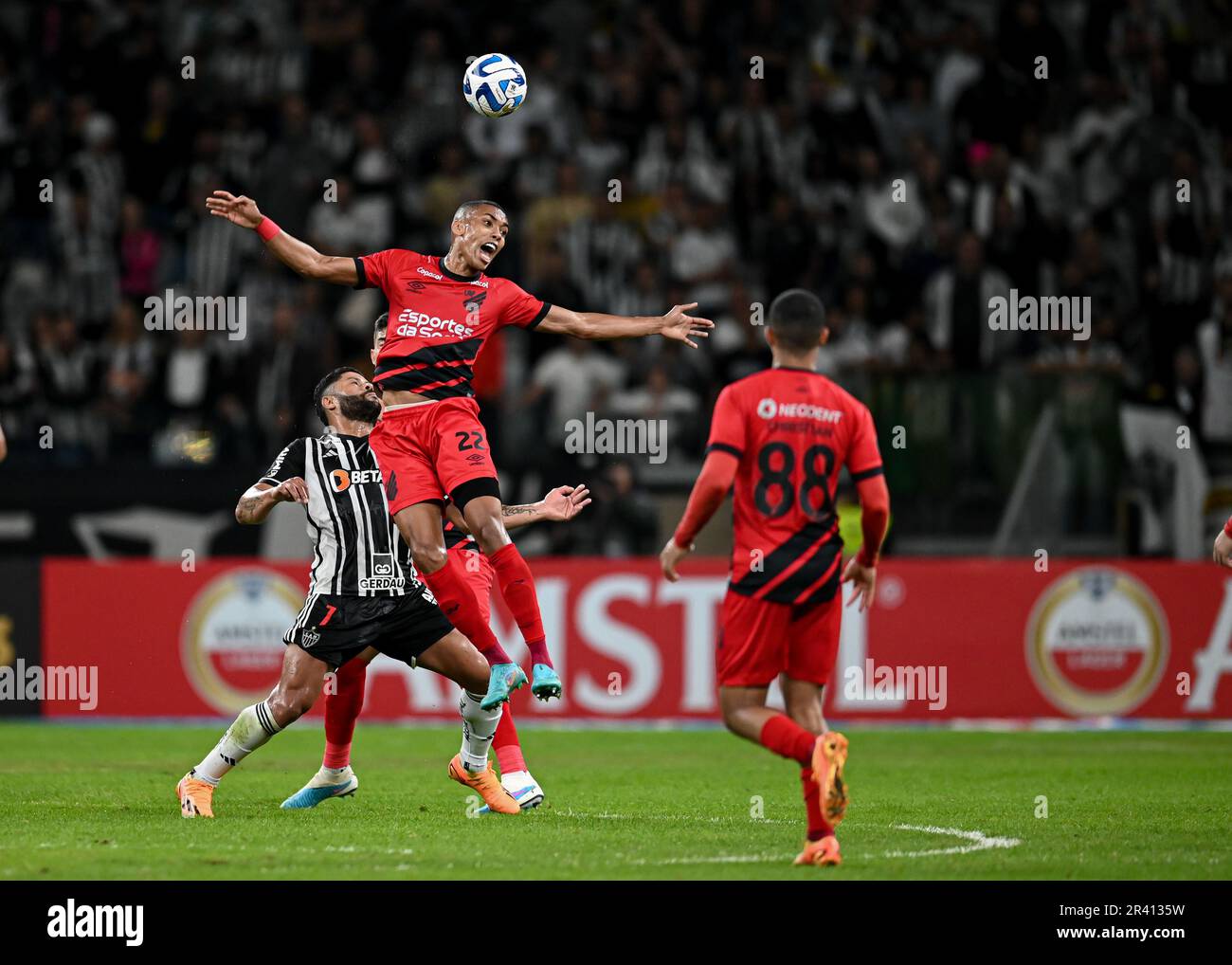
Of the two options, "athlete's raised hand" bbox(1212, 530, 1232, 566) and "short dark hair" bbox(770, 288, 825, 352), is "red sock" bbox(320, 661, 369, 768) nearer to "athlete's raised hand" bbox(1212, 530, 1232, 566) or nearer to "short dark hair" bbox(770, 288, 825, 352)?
"short dark hair" bbox(770, 288, 825, 352)

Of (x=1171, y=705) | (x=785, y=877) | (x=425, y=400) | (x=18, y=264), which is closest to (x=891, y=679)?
(x=1171, y=705)

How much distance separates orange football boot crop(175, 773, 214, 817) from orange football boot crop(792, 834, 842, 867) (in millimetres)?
3243

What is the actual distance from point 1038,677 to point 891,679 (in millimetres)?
1170

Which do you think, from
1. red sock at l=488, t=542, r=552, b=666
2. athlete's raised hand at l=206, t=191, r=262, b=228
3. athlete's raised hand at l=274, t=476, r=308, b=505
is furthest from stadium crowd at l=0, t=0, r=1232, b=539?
athlete's raised hand at l=274, t=476, r=308, b=505

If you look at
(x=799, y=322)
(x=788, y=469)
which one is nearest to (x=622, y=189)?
(x=799, y=322)

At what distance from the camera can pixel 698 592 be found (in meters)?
15.4

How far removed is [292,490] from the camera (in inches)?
363

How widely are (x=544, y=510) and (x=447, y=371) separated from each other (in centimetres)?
91

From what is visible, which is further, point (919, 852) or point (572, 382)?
point (572, 382)

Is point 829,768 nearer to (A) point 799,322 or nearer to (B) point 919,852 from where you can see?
(B) point 919,852

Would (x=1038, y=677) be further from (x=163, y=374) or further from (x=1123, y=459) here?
(x=163, y=374)

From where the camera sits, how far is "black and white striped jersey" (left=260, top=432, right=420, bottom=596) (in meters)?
9.37

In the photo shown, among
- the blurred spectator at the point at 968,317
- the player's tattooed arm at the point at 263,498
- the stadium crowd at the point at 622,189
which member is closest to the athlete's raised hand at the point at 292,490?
the player's tattooed arm at the point at 263,498

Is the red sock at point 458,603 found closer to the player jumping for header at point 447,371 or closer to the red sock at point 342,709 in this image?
the player jumping for header at point 447,371
